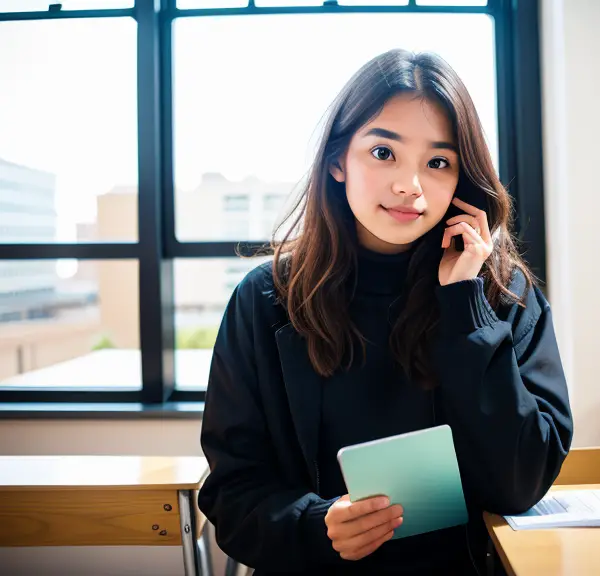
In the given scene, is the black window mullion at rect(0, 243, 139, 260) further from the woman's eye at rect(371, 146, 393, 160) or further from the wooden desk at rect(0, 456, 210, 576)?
the woman's eye at rect(371, 146, 393, 160)

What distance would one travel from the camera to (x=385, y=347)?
109 centimetres

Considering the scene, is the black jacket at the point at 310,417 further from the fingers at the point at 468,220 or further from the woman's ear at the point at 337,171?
the woman's ear at the point at 337,171

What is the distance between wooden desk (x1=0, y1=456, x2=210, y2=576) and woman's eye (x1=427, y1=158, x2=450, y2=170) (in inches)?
38.9

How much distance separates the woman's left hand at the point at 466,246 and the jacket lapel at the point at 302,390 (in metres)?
0.31

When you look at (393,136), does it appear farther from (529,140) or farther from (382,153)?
(529,140)

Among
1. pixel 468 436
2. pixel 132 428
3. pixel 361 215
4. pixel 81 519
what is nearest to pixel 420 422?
pixel 468 436

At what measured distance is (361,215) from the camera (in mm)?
1026

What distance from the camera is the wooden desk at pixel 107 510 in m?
1.42

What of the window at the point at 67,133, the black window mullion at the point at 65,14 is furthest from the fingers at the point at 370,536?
the black window mullion at the point at 65,14

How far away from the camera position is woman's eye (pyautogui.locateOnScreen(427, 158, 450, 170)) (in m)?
1.00

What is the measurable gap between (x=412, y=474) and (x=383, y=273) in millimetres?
452

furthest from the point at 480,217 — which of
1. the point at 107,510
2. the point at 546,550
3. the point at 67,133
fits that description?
the point at 67,133

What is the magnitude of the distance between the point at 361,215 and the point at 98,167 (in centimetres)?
154

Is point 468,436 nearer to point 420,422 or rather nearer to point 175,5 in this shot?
point 420,422
